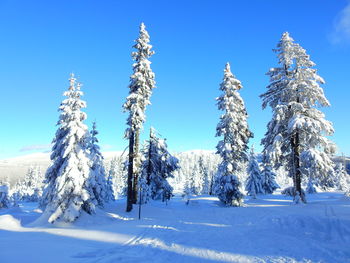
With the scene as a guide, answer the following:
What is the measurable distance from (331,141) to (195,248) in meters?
16.4

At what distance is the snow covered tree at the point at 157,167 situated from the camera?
107 feet

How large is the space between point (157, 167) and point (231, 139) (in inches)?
474

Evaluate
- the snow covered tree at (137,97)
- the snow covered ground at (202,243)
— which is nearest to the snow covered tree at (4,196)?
the snow covered tree at (137,97)

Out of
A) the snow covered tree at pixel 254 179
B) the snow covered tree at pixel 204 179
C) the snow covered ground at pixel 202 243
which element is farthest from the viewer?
the snow covered tree at pixel 204 179

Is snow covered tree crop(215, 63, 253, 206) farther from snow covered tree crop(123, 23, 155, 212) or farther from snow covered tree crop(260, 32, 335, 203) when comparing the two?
snow covered tree crop(123, 23, 155, 212)

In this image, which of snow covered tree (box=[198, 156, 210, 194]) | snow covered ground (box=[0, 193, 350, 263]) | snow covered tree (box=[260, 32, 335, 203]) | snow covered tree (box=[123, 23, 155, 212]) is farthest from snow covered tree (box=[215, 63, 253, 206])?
snow covered tree (box=[198, 156, 210, 194])

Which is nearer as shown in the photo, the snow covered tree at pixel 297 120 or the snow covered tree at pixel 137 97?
the snow covered tree at pixel 297 120

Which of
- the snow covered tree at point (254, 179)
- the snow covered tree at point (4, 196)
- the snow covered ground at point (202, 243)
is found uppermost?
the snow covered tree at point (254, 179)

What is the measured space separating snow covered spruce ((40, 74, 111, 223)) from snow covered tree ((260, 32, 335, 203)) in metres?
14.7

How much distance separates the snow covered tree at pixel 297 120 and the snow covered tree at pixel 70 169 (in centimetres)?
1481

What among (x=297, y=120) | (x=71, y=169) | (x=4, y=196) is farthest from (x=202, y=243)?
(x=4, y=196)

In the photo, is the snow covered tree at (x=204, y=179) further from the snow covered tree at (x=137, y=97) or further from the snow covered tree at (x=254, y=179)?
the snow covered tree at (x=137, y=97)

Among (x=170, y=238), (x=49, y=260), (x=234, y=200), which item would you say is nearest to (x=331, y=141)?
(x=234, y=200)

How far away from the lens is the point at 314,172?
18734 mm
